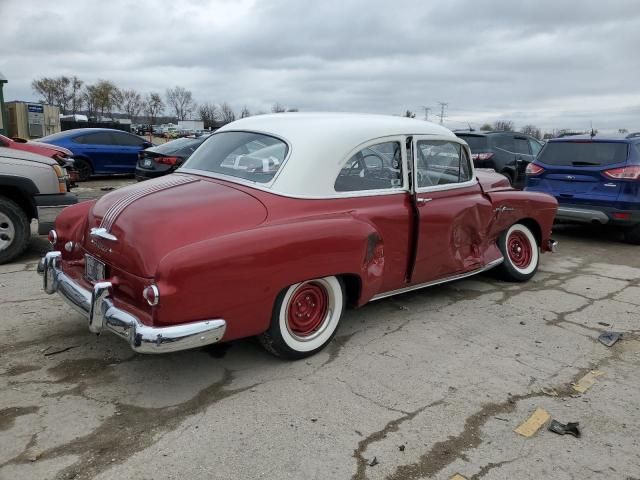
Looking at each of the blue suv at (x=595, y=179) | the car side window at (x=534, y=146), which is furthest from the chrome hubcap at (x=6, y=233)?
the car side window at (x=534, y=146)

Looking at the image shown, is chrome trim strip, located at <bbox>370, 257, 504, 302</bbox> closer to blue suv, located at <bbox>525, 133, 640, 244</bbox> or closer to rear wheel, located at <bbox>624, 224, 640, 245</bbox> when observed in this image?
blue suv, located at <bbox>525, 133, 640, 244</bbox>

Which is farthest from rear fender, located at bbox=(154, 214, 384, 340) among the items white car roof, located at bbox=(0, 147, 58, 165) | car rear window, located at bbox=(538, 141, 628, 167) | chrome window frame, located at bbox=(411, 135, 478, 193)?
car rear window, located at bbox=(538, 141, 628, 167)

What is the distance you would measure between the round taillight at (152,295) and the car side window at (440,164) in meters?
2.40

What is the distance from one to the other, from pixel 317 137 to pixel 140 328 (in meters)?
1.85

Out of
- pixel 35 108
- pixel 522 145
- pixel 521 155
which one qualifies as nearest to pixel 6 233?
pixel 521 155

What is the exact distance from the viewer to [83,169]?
13.2m

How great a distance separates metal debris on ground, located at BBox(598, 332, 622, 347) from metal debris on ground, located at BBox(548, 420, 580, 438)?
1.44 meters

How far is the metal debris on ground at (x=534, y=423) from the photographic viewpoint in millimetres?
2850

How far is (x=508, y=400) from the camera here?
3184 mm

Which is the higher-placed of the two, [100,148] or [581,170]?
[100,148]

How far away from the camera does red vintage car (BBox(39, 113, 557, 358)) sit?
2889 mm

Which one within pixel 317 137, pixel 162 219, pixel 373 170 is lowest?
pixel 162 219

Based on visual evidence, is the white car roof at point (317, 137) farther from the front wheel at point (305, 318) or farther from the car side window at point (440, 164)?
the front wheel at point (305, 318)

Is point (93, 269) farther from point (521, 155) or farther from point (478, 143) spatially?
point (521, 155)
